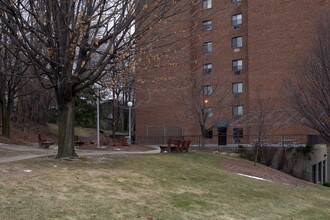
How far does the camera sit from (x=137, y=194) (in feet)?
33.6

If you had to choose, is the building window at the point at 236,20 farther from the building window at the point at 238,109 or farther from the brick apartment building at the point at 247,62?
the building window at the point at 238,109

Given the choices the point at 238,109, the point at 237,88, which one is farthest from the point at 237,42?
the point at 238,109

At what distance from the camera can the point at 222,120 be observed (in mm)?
40125

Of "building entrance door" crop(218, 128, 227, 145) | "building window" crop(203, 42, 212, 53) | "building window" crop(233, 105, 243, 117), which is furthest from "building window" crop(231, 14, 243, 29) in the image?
"building entrance door" crop(218, 128, 227, 145)

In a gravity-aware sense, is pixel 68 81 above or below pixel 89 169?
above

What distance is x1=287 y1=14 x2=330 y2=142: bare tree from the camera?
961 inches

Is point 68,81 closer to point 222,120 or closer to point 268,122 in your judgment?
point 268,122

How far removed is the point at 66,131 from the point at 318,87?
15213 mm

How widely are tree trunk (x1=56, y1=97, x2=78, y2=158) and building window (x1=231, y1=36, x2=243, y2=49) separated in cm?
3813

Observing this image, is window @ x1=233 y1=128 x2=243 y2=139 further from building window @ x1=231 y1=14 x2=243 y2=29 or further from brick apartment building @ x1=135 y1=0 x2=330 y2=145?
building window @ x1=231 y1=14 x2=243 y2=29

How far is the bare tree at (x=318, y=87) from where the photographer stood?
24.4 meters

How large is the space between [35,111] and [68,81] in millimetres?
34295

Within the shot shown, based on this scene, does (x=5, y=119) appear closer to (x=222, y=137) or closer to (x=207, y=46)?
(x=222, y=137)

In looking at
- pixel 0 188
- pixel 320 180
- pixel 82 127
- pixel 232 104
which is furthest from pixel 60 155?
pixel 82 127
